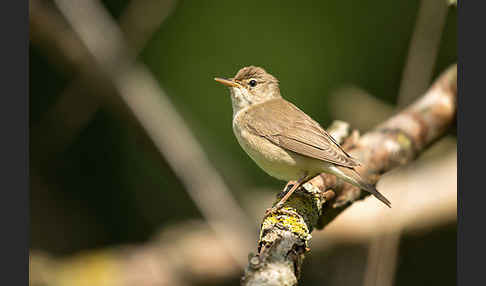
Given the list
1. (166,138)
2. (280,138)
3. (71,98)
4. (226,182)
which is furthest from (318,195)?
(71,98)

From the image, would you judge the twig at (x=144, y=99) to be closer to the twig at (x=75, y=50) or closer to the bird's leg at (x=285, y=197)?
the twig at (x=75, y=50)

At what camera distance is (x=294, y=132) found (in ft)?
10.7

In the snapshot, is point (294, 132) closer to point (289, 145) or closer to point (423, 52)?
point (289, 145)

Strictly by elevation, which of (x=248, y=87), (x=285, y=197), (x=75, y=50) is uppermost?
(x=75, y=50)

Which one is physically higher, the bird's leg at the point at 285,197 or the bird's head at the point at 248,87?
the bird's head at the point at 248,87

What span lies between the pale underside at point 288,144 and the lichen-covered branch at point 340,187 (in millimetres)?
146

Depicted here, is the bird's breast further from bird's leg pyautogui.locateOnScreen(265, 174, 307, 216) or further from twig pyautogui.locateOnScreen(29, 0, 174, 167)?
twig pyautogui.locateOnScreen(29, 0, 174, 167)

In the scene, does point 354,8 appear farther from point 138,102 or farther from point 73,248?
point 73,248

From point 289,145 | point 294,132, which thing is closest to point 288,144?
point 289,145

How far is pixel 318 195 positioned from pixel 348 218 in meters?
1.69

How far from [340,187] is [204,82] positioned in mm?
2799

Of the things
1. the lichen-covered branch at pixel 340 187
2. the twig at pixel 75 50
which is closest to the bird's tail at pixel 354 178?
the lichen-covered branch at pixel 340 187

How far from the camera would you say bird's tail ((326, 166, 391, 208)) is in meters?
2.84

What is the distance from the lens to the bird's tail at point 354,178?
2.84 metres
